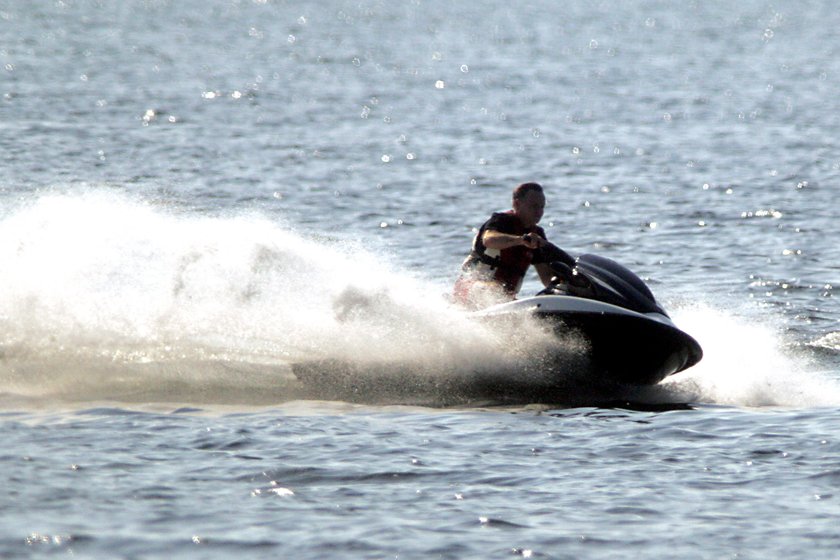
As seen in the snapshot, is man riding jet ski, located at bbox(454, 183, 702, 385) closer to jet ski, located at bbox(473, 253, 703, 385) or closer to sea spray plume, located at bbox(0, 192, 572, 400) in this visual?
jet ski, located at bbox(473, 253, 703, 385)

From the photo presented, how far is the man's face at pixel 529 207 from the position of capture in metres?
13.2

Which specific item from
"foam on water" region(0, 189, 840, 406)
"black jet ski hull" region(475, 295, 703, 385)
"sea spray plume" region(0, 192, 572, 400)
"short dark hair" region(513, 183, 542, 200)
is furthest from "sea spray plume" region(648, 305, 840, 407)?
"short dark hair" region(513, 183, 542, 200)

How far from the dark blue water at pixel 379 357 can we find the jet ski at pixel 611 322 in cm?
23

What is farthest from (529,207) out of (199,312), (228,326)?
(199,312)

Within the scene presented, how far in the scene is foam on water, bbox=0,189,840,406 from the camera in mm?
12883

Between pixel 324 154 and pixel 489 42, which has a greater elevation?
pixel 489 42

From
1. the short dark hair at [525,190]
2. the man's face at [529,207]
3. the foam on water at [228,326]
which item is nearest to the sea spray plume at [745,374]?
the foam on water at [228,326]

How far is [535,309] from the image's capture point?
12.6 metres

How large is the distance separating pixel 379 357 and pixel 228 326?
167 centimetres

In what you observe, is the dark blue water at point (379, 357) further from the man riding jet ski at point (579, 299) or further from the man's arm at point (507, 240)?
the man's arm at point (507, 240)

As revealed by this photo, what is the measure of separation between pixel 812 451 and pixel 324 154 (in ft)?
71.0

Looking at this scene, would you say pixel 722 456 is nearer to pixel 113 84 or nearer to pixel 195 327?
pixel 195 327

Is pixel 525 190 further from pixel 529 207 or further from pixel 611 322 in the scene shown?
pixel 611 322

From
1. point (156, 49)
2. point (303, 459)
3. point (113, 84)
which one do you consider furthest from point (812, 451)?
point (156, 49)
